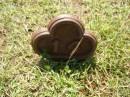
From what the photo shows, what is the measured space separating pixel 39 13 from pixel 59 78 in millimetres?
1114

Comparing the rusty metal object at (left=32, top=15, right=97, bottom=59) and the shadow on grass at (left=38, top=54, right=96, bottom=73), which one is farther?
the shadow on grass at (left=38, top=54, right=96, bottom=73)

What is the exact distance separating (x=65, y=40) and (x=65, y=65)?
24 cm

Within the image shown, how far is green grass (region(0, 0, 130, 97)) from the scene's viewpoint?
99.7 inches

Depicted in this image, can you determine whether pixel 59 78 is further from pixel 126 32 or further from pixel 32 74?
pixel 126 32

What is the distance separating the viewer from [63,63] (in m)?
2.71

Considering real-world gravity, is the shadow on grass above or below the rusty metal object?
below

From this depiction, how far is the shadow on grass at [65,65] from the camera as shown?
8.75 ft

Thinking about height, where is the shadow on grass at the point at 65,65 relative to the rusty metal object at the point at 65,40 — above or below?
below

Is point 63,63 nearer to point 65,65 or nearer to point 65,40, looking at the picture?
point 65,65

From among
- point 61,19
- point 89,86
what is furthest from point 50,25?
point 89,86

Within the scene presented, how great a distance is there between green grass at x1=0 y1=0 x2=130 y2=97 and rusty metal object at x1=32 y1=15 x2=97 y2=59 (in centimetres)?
10

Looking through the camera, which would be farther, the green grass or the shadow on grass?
the shadow on grass

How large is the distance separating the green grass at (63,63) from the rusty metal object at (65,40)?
10cm

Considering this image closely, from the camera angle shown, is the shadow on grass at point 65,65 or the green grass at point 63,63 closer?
the green grass at point 63,63
